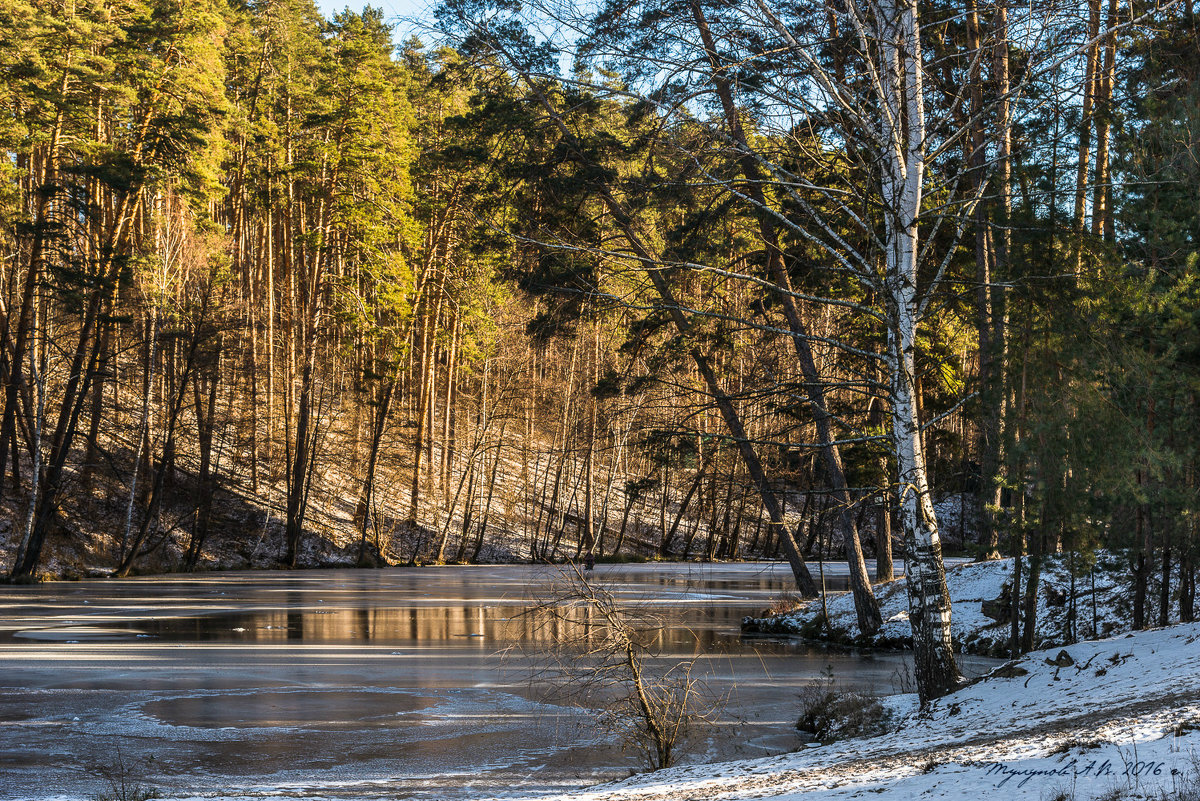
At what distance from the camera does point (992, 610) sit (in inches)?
651

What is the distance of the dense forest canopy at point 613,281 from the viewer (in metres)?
8.85

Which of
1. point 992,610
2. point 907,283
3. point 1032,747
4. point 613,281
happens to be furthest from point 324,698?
point 613,281

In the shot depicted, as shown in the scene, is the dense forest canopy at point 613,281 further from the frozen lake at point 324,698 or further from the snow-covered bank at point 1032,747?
the frozen lake at point 324,698

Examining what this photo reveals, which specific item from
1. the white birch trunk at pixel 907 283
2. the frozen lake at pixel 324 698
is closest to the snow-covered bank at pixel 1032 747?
the white birch trunk at pixel 907 283

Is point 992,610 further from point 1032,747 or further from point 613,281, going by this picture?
point 1032,747

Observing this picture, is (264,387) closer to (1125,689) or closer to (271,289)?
(271,289)

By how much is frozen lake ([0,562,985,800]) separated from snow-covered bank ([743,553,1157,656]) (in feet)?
3.66

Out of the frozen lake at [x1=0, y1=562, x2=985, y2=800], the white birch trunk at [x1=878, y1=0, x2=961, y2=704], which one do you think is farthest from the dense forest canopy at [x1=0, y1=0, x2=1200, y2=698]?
the frozen lake at [x1=0, y1=562, x2=985, y2=800]

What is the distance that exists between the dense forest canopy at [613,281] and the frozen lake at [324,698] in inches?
101

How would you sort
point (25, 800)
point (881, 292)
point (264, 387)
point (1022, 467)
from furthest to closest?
point (264, 387) < point (1022, 467) < point (881, 292) < point (25, 800)

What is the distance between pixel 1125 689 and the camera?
7.14m

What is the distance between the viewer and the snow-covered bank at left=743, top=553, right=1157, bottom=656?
14.2 m

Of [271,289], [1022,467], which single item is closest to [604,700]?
[1022,467]

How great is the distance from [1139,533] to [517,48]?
9.15 m
